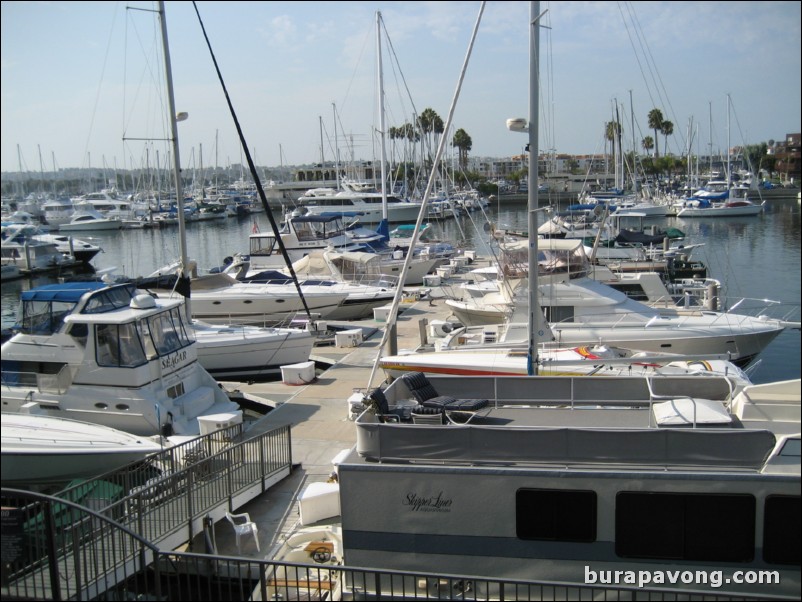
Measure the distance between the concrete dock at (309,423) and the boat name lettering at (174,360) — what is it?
169 cm

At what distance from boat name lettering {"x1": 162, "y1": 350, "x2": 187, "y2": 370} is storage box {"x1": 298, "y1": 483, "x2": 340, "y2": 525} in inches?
162

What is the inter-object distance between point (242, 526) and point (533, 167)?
721 centimetres

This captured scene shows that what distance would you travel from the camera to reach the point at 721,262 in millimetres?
41688

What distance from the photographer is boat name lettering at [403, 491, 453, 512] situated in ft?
24.7

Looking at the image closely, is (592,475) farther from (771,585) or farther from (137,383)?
(137,383)

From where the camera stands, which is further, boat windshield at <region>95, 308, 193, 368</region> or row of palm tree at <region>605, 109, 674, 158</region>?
row of palm tree at <region>605, 109, 674, 158</region>

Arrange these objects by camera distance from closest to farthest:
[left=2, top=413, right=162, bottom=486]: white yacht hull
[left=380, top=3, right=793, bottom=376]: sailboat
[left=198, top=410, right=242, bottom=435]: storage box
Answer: [left=2, top=413, right=162, bottom=486]: white yacht hull, [left=198, top=410, right=242, bottom=435]: storage box, [left=380, top=3, right=793, bottom=376]: sailboat

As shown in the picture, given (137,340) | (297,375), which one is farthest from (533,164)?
(297,375)

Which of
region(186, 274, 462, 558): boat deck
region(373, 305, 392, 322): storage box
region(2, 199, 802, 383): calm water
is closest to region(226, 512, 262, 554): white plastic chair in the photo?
region(186, 274, 462, 558): boat deck

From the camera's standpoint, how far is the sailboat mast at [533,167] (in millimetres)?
12039

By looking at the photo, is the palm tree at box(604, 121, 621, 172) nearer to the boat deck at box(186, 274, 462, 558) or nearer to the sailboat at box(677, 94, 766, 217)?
the sailboat at box(677, 94, 766, 217)

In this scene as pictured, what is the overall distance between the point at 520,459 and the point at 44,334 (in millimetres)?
7533

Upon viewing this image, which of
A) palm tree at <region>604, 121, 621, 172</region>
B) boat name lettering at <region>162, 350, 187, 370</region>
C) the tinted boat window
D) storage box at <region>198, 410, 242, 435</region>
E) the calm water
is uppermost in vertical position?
palm tree at <region>604, 121, 621, 172</region>

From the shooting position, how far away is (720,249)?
4859 cm
